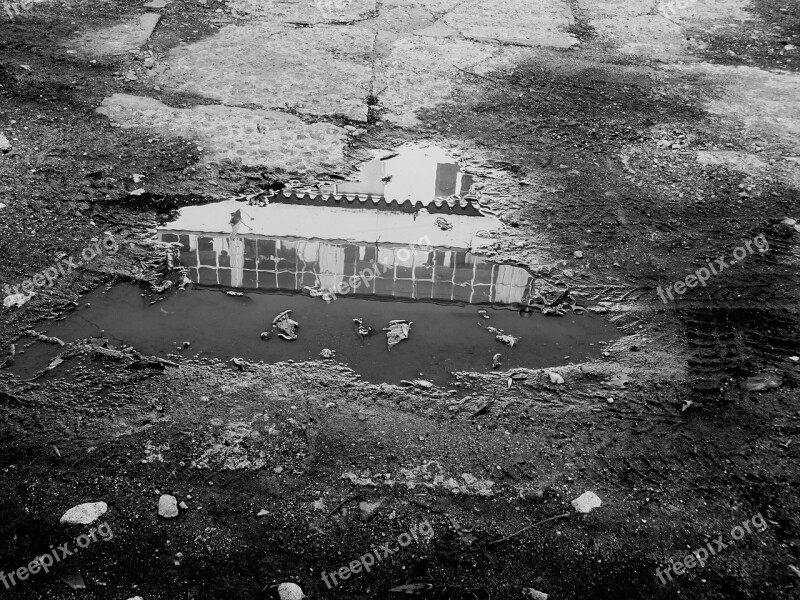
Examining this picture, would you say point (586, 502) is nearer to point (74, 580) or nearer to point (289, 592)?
point (289, 592)

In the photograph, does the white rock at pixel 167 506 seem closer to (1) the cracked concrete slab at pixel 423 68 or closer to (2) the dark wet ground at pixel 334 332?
(2) the dark wet ground at pixel 334 332

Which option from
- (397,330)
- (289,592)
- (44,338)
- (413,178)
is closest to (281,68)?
(413,178)

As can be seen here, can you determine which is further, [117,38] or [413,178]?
[117,38]

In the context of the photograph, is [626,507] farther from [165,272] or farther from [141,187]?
[141,187]

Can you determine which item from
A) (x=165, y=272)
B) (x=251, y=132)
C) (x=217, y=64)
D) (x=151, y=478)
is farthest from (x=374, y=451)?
(x=217, y=64)

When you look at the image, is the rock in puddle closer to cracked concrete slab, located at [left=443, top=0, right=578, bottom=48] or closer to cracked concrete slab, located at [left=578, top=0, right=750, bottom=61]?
cracked concrete slab, located at [left=443, top=0, right=578, bottom=48]

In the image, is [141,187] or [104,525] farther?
[141,187]
